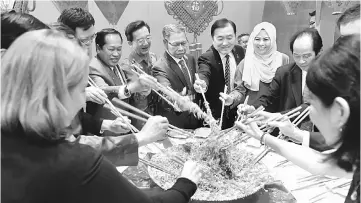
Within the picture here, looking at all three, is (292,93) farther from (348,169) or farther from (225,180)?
(348,169)

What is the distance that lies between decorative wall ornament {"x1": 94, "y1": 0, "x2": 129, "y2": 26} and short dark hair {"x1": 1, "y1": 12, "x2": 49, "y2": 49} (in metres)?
3.17

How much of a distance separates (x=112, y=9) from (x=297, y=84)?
2811mm

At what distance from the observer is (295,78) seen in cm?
237

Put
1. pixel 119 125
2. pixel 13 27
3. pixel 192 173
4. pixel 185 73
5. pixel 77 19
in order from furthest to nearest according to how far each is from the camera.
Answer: pixel 185 73
pixel 77 19
pixel 119 125
pixel 13 27
pixel 192 173

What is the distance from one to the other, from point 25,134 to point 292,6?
Result: 15.8 ft

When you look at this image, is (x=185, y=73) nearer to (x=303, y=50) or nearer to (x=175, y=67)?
(x=175, y=67)

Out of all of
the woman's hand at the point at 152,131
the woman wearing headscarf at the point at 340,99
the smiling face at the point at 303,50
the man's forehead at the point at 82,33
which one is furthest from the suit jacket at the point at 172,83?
the woman wearing headscarf at the point at 340,99

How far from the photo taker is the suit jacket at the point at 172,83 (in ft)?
8.09

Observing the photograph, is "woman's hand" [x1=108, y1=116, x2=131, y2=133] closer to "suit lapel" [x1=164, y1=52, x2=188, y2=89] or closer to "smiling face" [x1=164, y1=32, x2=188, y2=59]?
"suit lapel" [x1=164, y1=52, x2=188, y2=89]

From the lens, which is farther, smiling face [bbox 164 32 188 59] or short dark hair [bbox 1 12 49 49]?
smiling face [bbox 164 32 188 59]

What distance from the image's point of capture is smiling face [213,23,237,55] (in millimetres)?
3051

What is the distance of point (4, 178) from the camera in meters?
0.82

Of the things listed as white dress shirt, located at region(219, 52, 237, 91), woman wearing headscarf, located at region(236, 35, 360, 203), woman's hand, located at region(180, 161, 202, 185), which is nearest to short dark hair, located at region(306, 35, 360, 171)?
woman wearing headscarf, located at region(236, 35, 360, 203)

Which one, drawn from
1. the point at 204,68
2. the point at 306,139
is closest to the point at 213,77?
the point at 204,68
